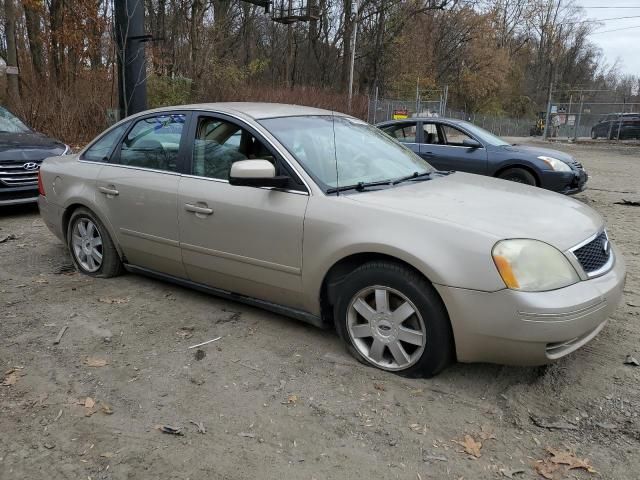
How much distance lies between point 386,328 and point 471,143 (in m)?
6.71

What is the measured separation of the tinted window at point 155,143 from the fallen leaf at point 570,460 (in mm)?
3088

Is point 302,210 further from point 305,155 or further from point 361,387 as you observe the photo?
point 361,387

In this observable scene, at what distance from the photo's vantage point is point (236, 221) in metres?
3.75

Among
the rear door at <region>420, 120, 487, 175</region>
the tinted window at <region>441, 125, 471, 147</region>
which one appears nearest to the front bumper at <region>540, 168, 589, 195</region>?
the rear door at <region>420, 120, 487, 175</region>

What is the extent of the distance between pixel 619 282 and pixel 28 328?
3.83m

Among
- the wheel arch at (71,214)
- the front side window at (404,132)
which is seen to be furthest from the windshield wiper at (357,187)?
the front side window at (404,132)

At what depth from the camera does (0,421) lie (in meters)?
2.83

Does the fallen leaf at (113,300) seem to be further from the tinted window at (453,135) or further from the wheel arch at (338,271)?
the tinted window at (453,135)

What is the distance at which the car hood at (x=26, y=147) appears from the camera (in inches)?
297

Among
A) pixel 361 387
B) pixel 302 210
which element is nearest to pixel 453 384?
pixel 361 387

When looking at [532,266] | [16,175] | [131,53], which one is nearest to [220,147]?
[532,266]

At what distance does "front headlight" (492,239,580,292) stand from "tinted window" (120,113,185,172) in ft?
8.19

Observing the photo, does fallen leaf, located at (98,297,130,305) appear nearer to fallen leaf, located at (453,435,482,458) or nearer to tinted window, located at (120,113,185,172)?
tinted window, located at (120,113,185,172)

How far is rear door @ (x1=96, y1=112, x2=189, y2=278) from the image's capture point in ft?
13.8
